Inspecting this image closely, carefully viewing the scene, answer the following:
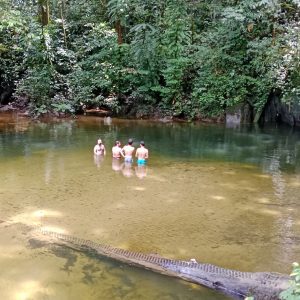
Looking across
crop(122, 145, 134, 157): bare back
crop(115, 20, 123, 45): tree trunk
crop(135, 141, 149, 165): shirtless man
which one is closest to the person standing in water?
crop(122, 145, 134, 157): bare back

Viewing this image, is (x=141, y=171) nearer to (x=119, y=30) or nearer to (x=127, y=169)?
(x=127, y=169)

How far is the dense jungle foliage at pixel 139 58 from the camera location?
2041 cm

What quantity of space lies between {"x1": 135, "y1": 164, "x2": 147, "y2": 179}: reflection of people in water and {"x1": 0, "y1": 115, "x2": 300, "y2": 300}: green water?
2cm

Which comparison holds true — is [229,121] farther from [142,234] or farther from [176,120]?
[142,234]

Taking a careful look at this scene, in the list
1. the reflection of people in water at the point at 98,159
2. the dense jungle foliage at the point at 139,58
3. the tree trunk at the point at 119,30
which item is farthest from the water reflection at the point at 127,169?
the tree trunk at the point at 119,30

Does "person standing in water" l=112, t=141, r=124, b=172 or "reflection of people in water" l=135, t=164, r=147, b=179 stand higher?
"person standing in water" l=112, t=141, r=124, b=172

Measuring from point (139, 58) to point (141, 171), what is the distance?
457 inches

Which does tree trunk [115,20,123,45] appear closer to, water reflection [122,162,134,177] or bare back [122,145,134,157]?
bare back [122,145,134,157]

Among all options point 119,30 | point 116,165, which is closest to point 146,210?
point 116,165

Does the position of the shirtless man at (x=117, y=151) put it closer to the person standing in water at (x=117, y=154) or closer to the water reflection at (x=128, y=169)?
the person standing in water at (x=117, y=154)

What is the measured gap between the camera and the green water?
5.75m

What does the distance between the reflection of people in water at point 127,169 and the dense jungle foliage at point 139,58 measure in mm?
8835

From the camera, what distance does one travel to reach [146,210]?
8.34 meters

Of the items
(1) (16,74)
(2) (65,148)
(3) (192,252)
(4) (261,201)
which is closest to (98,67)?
(1) (16,74)
